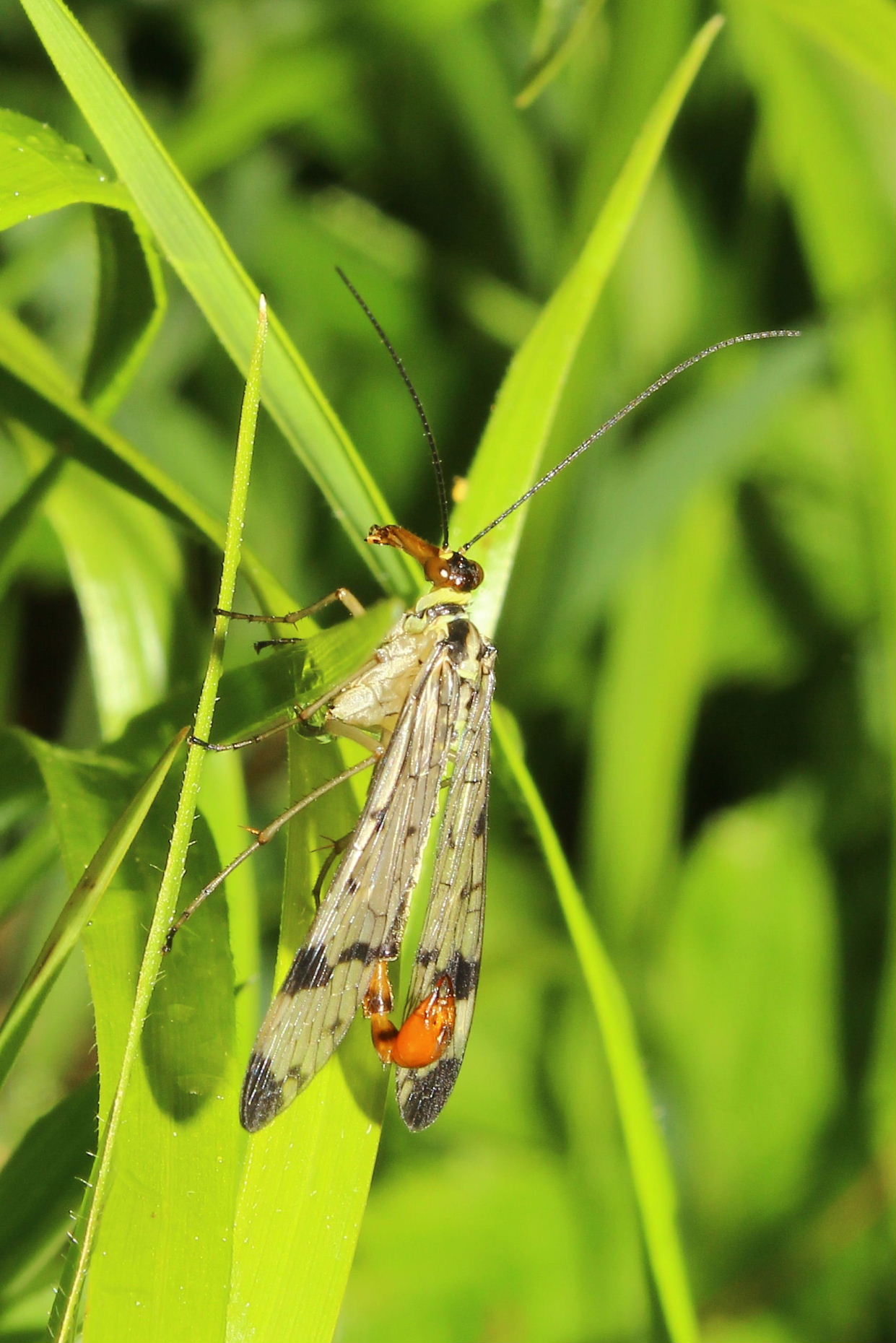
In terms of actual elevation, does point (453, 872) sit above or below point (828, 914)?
above

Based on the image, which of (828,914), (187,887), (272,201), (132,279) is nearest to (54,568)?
(272,201)

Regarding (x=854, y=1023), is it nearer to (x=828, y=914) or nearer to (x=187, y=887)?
(x=828, y=914)

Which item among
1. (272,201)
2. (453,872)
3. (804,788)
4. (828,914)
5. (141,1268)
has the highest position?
(272,201)

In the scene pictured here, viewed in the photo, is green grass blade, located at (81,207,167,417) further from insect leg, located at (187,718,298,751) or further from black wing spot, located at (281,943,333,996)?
black wing spot, located at (281,943,333,996)

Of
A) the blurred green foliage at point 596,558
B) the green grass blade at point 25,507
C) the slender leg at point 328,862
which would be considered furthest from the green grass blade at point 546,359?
the green grass blade at point 25,507

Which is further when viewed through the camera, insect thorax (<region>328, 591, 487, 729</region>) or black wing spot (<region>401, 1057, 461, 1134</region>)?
insect thorax (<region>328, 591, 487, 729</region>)

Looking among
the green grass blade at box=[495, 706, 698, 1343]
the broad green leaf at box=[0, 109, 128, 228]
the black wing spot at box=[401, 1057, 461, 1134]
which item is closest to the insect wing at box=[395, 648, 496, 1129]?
the black wing spot at box=[401, 1057, 461, 1134]

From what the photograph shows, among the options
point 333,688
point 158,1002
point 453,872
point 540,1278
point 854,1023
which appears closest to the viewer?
point 158,1002
